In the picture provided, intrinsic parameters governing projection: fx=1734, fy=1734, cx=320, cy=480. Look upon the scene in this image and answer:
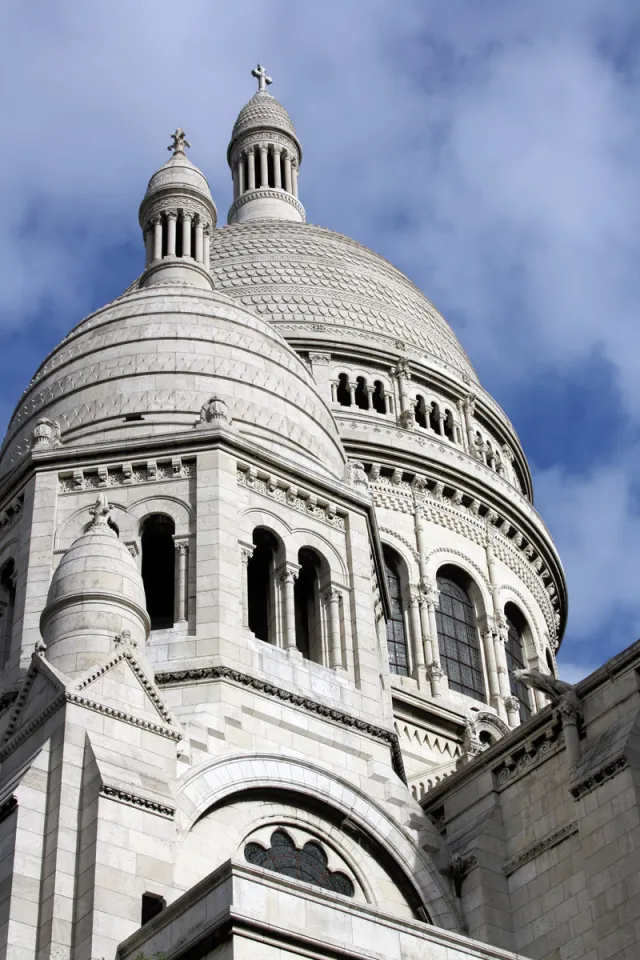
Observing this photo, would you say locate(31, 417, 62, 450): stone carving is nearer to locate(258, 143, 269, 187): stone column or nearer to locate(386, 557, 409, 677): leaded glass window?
locate(386, 557, 409, 677): leaded glass window

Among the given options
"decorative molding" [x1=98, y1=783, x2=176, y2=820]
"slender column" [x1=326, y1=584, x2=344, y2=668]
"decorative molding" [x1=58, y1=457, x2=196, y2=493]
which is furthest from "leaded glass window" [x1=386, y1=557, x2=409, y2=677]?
"decorative molding" [x1=98, y1=783, x2=176, y2=820]

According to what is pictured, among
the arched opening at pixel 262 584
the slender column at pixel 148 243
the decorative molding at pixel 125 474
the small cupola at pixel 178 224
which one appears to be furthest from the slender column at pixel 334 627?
the slender column at pixel 148 243

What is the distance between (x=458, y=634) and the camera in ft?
156

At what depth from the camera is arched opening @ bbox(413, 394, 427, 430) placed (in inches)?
2063

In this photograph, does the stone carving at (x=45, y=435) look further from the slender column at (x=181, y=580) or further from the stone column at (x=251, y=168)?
the stone column at (x=251, y=168)

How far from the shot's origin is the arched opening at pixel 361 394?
5194 centimetres

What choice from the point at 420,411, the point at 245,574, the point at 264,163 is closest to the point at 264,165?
the point at 264,163

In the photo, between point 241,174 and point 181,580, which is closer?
point 181,580

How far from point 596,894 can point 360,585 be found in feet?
28.0

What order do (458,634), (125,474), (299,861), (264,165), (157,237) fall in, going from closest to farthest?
(299,861), (125,474), (157,237), (458,634), (264,165)

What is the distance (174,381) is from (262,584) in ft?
15.5

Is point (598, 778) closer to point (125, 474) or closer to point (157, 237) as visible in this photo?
point (125, 474)

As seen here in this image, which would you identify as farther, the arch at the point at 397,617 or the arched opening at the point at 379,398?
the arched opening at the point at 379,398

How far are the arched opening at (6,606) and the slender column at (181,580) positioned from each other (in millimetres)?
3305
